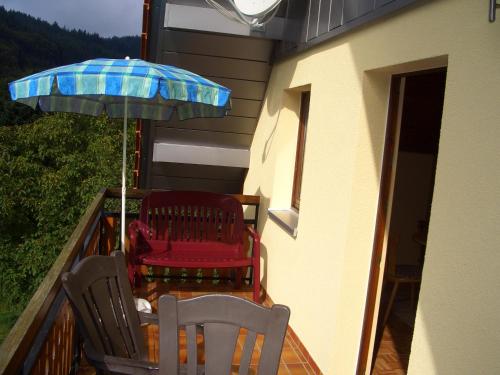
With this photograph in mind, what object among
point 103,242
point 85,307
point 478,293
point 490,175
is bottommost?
point 103,242

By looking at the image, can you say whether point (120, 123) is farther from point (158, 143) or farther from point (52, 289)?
point (52, 289)

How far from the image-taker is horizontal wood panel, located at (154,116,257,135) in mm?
5617

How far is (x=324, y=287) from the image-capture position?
329 centimetres

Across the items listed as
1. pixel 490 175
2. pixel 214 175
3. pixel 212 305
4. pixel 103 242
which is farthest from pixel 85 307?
pixel 214 175

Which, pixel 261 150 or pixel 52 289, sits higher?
pixel 261 150

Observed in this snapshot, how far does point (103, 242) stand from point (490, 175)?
375cm

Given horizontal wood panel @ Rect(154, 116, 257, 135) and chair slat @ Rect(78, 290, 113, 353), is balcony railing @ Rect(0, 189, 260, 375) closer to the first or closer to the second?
chair slat @ Rect(78, 290, 113, 353)

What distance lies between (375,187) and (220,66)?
262 centimetres

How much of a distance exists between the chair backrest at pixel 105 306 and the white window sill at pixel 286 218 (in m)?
1.69

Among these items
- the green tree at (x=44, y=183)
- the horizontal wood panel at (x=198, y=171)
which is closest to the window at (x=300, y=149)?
the horizontal wood panel at (x=198, y=171)

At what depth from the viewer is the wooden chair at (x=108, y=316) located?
2.10m

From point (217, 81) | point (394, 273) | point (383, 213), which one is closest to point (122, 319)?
point (383, 213)

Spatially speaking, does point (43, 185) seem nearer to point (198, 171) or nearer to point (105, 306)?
point (198, 171)

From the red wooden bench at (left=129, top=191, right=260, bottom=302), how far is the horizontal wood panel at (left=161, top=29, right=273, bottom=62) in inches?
53.1
